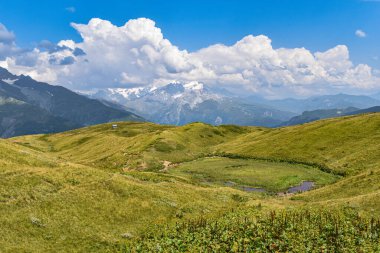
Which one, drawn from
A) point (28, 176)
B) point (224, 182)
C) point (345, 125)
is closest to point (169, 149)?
point (224, 182)

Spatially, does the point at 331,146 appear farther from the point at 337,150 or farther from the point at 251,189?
the point at 251,189

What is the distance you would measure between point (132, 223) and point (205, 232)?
24.6 ft

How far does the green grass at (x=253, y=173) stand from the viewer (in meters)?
72.0

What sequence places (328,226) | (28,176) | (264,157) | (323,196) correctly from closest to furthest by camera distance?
(328,226)
(28,176)
(323,196)
(264,157)

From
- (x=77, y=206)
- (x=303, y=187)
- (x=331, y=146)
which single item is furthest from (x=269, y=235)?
(x=331, y=146)

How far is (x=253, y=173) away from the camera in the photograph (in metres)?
Answer: 80.8

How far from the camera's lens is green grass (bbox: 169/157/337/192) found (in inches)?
2835

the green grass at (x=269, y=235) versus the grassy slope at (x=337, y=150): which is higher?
the grassy slope at (x=337, y=150)

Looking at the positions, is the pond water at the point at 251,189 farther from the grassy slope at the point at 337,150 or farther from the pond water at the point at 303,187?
the grassy slope at the point at 337,150

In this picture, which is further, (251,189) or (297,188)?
(251,189)

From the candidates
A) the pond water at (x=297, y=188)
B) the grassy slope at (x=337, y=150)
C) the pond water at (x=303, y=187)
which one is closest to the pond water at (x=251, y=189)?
the pond water at (x=297, y=188)

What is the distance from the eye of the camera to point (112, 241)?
2841 cm

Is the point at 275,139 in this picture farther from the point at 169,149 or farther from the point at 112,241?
the point at 112,241

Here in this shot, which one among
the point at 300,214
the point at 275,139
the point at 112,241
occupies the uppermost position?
the point at 275,139
